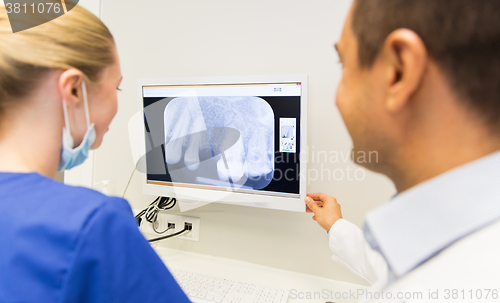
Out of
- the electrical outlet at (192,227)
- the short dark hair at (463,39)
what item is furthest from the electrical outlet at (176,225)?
the short dark hair at (463,39)

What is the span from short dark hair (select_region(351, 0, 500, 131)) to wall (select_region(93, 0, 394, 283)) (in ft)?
2.34

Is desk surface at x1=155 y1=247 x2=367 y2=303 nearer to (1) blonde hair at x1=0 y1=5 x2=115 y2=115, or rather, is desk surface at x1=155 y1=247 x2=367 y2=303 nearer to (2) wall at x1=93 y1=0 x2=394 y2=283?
(2) wall at x1=93 y1=0 x2=394 y2=283

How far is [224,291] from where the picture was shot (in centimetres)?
101

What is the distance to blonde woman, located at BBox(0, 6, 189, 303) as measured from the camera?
0.44 metres

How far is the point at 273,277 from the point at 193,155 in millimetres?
604

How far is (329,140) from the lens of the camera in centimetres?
112

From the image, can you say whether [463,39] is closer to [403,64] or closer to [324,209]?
[403,64]

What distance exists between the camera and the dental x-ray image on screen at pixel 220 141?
41.1 inches

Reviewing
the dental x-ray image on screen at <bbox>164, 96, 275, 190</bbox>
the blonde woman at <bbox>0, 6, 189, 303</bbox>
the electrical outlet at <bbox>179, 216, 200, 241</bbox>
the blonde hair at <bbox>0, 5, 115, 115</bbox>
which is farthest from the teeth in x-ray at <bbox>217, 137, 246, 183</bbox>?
the blonde hair at <bbox>0, 5, 115, 115</bbox>

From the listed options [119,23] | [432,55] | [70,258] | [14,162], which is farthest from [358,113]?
[119,23]

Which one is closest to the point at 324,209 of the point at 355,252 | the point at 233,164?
the point at 355,252

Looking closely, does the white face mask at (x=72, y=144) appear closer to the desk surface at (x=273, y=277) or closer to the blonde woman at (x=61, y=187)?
the blonde woman at (x=61, y=187)

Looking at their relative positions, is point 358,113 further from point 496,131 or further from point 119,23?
point 119,23

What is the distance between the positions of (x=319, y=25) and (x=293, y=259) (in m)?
0.95
